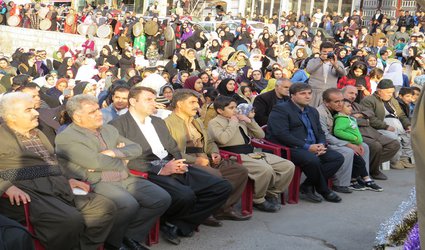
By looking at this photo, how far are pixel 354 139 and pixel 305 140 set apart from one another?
3.14 feet

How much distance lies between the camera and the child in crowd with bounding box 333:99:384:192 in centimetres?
743

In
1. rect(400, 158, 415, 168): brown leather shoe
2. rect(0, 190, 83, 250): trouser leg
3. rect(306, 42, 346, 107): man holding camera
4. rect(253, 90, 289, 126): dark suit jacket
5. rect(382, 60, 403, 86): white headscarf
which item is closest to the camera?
rect(0, 190, 83, 250): trouser leg

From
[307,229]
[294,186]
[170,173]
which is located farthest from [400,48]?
[170,173]

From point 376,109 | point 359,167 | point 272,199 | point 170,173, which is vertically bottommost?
point 272,199

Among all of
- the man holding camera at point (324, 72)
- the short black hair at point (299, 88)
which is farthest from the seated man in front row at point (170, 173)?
the man holding camera at point (324, 72)

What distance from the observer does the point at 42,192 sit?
422cm

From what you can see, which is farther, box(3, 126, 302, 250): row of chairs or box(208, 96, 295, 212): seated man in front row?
box(208, 96, 295, 212): seated man in front row

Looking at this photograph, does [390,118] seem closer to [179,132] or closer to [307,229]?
[307,229]

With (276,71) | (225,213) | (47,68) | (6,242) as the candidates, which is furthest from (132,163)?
(47,68)

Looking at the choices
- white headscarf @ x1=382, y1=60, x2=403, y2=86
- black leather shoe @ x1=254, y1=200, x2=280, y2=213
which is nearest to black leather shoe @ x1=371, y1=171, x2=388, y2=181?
black leather shoe @ x1=254, y1=200, x2=280, y2=213

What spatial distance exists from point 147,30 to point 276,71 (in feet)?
30.5

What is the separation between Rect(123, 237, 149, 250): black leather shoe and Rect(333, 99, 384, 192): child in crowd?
11.4 feet

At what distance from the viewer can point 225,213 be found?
5.86m

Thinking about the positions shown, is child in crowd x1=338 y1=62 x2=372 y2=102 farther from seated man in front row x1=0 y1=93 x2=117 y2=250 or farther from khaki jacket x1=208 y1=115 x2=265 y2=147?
seated man in front row x1=0 y1=93 x2=117 y2=250
